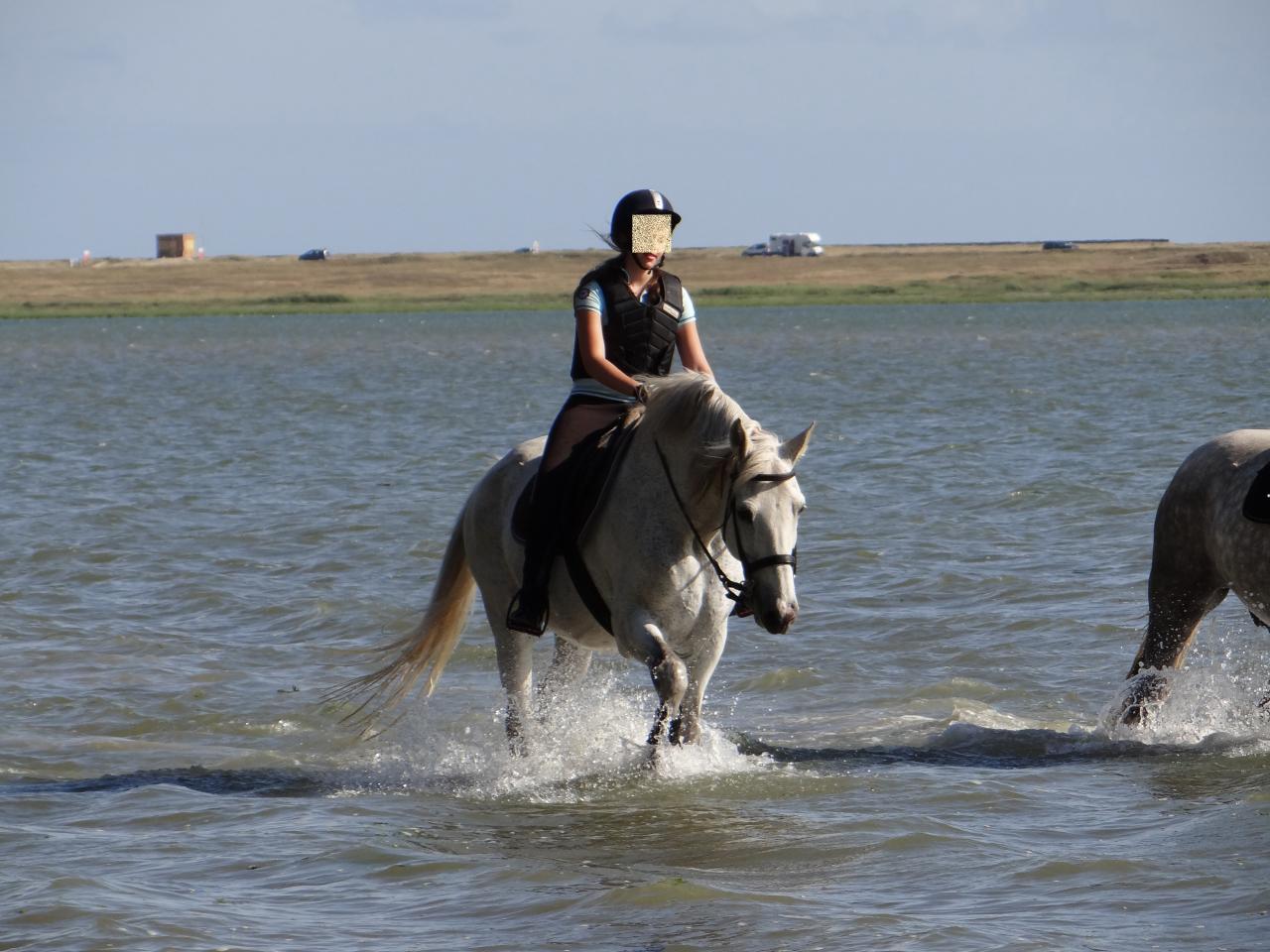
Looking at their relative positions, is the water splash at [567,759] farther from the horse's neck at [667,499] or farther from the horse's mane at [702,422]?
the horse's mane at [702,422]

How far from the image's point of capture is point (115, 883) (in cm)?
697

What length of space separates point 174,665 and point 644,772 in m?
4.69

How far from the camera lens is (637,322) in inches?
322

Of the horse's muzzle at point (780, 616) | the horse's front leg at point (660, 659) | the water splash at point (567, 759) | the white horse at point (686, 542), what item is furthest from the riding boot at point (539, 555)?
the horse's muzzle at point (780, 616)

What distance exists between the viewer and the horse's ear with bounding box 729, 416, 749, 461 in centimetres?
736

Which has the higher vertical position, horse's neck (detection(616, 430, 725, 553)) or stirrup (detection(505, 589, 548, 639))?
horse's neck (detection(616, 430, 725, 553))

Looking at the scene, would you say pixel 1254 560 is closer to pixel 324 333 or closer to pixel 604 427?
pixel 604 427

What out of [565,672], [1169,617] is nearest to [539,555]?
[565,672]

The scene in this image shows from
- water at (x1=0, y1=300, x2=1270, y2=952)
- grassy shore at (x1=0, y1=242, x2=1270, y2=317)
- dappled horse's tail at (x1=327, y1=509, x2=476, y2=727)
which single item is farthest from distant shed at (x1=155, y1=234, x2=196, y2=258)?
dappled horse's tail at (x1=327, y1=509, x2=476, y2=727)

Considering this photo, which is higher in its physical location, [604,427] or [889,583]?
[604,427]

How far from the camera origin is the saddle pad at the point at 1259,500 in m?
8.39

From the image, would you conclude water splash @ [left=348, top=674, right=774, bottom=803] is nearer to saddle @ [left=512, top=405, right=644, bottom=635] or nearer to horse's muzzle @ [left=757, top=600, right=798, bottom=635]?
saddle @ [left=512, top=405, right=644, bottom=635]

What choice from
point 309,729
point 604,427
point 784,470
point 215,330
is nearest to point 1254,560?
point 784,470

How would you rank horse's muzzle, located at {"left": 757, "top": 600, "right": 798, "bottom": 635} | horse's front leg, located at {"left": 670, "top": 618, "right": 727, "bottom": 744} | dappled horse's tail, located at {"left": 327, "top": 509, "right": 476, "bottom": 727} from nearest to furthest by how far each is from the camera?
horse's muzzle, located at {"left": 757, "top": 600, "right": 798, "bottom": 635}
horse's front leg, located at {"left": 670, "top": 618, "right": 727, "bottom": 744}
dappled horse's tail, located at {"left": 327, "top": 509, "right": 476, "bottom": 727}
